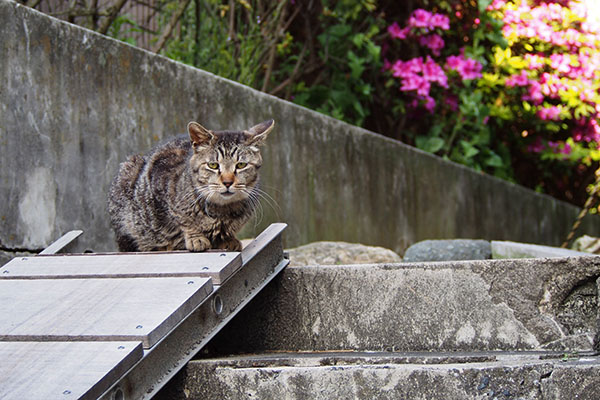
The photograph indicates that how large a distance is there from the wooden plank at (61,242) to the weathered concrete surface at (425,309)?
0.72 metres

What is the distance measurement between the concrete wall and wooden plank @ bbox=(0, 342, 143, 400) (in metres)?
1.10

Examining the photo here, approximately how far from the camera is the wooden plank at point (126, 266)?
7.33ft

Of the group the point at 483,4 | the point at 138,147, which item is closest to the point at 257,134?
the point at 138,147

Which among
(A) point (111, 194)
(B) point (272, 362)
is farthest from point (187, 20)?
(B) point (272, 362)

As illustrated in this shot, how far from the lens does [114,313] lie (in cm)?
199

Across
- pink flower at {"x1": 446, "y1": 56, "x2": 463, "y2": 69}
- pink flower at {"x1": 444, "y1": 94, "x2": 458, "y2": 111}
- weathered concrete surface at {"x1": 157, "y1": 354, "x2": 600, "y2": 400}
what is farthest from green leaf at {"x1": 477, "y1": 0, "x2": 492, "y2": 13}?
weathered concrete surface at {"x1": 157, "y1": 354, "x2": 600, "y2": 400}

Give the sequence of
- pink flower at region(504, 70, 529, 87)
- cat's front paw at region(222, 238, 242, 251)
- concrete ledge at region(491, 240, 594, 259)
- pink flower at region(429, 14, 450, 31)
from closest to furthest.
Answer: cat's front paw at region(222, 238, 242, 251) < concrete ledge at region(491, 240, 594, 259) < pink flower at region(429, 14, 450, 31) < pink flower at region(504, 70, 529, 87)

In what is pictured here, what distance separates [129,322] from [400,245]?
401cm

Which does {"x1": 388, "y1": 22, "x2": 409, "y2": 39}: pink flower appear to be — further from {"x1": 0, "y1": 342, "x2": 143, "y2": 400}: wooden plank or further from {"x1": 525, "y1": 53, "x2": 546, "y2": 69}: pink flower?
{"x1": 0, "y1": 342, "x2": 143, "y2": 400}: wooden plank

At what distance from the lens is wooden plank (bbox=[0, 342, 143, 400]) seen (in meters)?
1.61

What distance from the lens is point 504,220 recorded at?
7.41 meters

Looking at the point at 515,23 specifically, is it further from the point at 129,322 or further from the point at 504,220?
the point at 129,322

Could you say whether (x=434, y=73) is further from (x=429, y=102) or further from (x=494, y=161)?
(x=494, y=161)

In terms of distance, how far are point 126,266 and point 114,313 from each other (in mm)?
396
